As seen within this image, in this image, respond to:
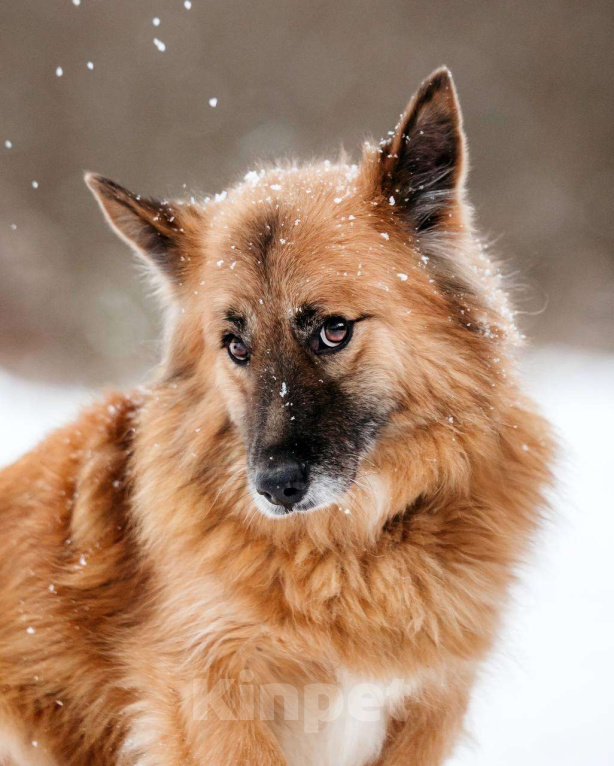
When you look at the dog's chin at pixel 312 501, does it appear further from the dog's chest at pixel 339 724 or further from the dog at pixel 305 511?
the dog's chest at pixel 339 724

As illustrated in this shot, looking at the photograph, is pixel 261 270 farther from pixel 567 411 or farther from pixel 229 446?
pixel 567 411

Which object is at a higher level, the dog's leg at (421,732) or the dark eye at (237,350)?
the dark eye at (237,350)

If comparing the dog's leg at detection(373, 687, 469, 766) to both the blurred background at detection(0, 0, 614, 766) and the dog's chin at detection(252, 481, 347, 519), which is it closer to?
the dog's chin at detection(252, 481, 347, 519)

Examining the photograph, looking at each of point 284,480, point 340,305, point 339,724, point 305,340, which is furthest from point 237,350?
point 339,724

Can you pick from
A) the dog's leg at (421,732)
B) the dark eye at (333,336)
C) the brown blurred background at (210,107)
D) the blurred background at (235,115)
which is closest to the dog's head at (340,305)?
the dark eye at (333,336)

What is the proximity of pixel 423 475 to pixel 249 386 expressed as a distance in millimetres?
576

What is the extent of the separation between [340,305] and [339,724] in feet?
4.08

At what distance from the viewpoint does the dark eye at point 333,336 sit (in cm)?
211

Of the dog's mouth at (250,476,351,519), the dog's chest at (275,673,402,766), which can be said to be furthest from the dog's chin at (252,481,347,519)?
the dog's chest at (275,673,402,766)

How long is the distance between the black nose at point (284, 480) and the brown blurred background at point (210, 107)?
5.45 metres

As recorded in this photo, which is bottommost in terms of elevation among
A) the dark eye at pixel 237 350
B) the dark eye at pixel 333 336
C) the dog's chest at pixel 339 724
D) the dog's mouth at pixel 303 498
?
the dog's chest at pixel 339 724

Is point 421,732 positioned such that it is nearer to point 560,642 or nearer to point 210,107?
point 560,642

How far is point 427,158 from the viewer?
2199 mm

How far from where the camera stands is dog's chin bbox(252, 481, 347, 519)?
6.59ft
